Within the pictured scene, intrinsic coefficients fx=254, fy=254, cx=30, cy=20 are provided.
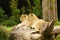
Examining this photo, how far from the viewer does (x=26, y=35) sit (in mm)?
5820

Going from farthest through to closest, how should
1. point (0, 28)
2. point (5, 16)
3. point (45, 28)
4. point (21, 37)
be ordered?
1. point (5, 16)
2. point (0, 28)
3. point (21, 37)
4. point (45, 28)

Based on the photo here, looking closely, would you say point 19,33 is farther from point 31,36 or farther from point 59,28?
point 59,28

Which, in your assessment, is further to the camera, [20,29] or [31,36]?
[20,29]

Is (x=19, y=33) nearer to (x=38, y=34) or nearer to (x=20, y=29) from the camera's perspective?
(x=20, y=29)

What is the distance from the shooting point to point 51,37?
209 inches

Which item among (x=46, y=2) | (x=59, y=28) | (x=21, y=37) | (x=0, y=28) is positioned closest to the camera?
(x=59, y=28)

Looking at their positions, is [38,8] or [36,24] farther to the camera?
[38,8]

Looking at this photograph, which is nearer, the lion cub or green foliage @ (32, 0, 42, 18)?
the lion cub

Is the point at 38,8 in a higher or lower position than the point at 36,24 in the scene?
higher

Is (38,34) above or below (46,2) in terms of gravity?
below

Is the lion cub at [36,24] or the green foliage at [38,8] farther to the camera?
the green foliage at [38,8]

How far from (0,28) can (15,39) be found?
2.22 feet

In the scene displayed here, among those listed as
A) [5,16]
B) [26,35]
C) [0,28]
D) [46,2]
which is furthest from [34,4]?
[26,35]

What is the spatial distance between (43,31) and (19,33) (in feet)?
3.41
